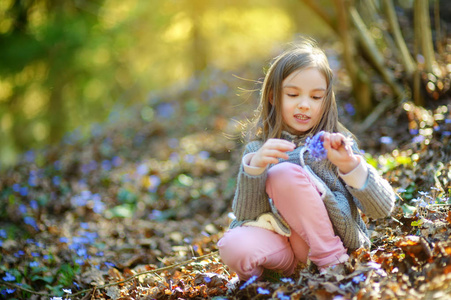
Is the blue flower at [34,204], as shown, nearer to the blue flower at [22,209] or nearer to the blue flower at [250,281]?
the blue flower at [22,209]

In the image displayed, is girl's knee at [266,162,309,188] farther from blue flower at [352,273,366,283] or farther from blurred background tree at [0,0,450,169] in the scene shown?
blurred background tree at [0,0,450,169]

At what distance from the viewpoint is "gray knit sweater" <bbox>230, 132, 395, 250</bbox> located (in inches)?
88.7

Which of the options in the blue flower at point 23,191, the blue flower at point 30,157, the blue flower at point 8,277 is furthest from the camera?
the blue flower at point 30,157

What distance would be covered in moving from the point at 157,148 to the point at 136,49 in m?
6.77

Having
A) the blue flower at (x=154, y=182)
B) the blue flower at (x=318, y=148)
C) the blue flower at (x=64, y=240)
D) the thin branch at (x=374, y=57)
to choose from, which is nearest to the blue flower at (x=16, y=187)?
the blue flower at (x=154, y=182)

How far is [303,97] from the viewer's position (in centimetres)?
247

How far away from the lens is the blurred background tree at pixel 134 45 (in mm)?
5332

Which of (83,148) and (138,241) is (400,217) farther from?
(83,148)

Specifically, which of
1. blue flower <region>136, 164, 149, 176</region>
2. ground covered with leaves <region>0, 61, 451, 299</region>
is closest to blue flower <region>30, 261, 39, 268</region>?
ground covered with leaves <region>0, 61, 451, 299</region>

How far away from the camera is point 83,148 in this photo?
768 centimetres

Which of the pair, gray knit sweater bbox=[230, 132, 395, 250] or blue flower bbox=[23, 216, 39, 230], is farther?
blue flower bbox=[23, 216, 39, 230]

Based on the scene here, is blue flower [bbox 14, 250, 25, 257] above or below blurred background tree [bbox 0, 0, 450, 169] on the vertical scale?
below

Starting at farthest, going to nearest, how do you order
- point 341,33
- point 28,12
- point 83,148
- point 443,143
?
1. point 28,12
2. point 83,148
3. point 341,33
4. point 443,143

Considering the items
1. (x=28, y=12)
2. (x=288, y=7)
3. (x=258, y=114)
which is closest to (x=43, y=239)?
(x=258, y=114)
